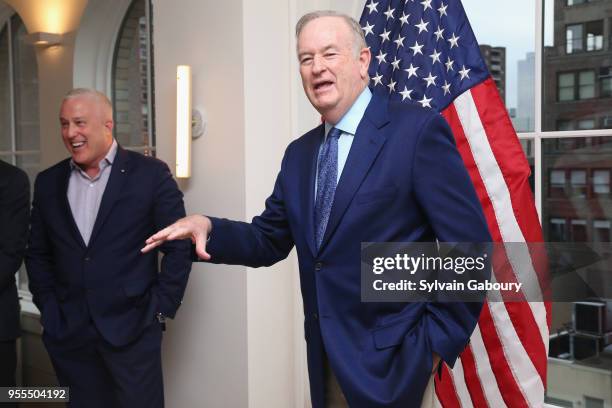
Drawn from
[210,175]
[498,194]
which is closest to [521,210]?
[498,194]

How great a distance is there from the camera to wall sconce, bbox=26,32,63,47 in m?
4.17

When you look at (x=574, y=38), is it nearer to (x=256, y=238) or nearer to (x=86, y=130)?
(x=256, y=238)

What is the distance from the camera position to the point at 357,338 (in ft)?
5.25

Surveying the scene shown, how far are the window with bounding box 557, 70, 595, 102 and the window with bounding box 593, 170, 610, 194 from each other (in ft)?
0.79

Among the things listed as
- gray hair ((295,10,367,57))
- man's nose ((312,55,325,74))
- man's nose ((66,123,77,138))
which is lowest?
man's nose ((66,123,77,138))

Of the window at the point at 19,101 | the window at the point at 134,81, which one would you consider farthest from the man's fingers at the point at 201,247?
the window at the point at 19,101

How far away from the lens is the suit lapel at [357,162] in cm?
159

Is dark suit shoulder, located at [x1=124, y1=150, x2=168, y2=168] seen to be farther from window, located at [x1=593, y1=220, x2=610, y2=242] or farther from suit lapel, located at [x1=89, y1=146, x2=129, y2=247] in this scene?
window, located at [x1=593, y1=220, x2=610, y2=242]

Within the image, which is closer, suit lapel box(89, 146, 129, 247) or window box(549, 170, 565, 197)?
window box(549, 170, 565, 197)

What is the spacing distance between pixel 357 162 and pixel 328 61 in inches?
9.7

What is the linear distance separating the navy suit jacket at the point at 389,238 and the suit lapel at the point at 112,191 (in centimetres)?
125

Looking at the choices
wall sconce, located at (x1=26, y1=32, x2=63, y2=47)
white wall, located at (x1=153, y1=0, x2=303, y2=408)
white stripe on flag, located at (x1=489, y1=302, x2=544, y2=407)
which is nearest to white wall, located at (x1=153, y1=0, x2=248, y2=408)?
white wall, located at (x1=153, y1=0, x2=303, y2=408)

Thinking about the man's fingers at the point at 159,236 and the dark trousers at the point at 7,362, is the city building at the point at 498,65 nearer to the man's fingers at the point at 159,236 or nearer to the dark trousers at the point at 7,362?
the man's fingers at the point at 159,236

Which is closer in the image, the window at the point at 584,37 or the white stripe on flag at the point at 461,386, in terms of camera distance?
the window at the point at 584,37
